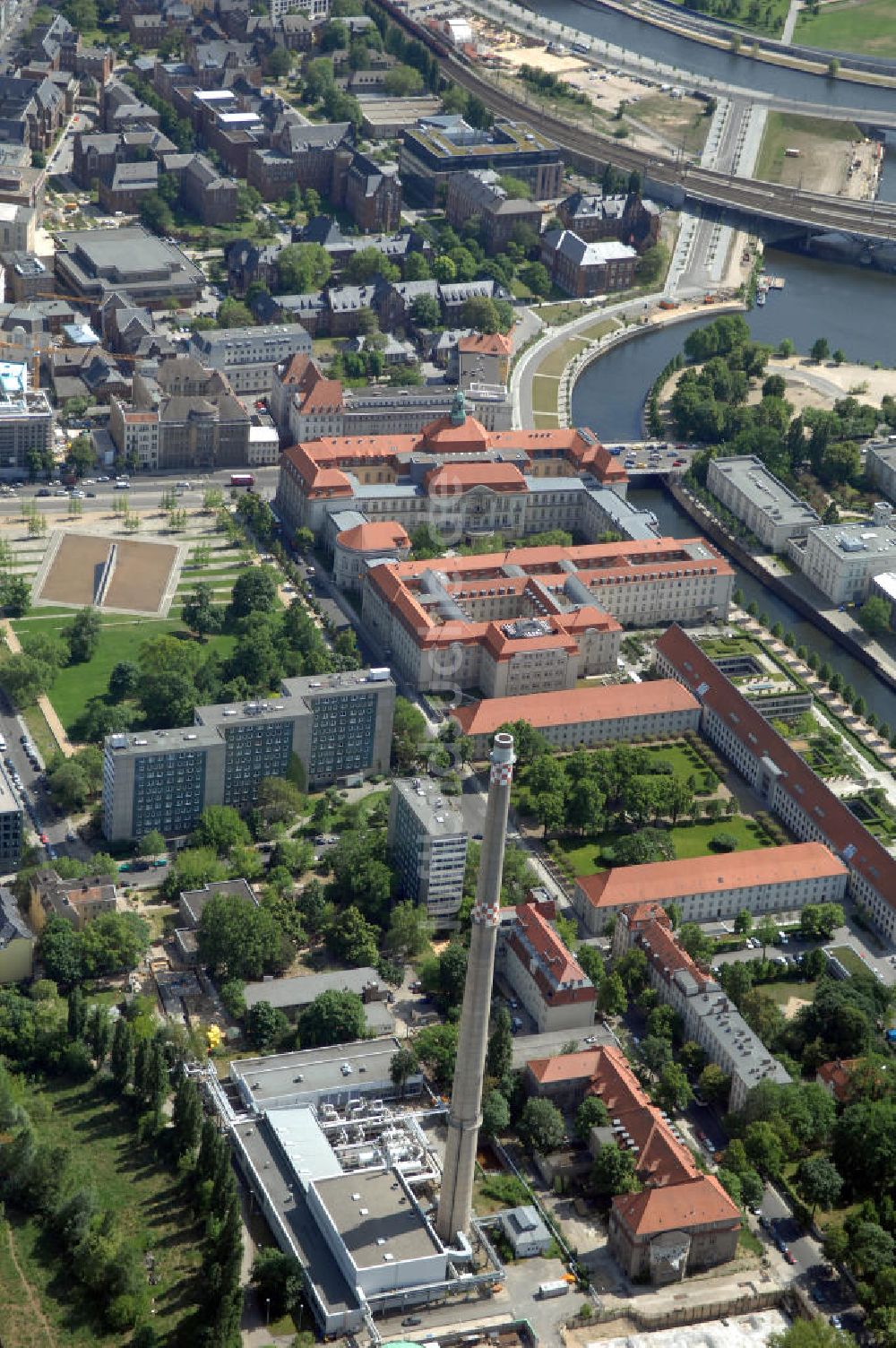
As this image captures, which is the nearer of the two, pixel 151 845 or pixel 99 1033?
pixel 99 1033

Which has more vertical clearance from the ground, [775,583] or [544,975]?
[544,975]

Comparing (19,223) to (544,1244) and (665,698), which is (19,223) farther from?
(544,1244)

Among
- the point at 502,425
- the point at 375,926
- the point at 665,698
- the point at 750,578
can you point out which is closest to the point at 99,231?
the point at 502,425

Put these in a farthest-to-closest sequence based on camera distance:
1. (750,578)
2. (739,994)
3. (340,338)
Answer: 1. (340,338)
2. (750,578)
3. (739,994)

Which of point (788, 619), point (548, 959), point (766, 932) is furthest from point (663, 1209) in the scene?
point (788, 619)

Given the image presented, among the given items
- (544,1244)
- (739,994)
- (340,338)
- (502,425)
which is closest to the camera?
(544,1244)

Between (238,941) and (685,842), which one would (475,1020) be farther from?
(685,842)

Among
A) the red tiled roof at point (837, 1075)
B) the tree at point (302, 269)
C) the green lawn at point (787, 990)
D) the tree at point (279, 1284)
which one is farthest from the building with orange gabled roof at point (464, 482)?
the tree at point (279, 1284)
